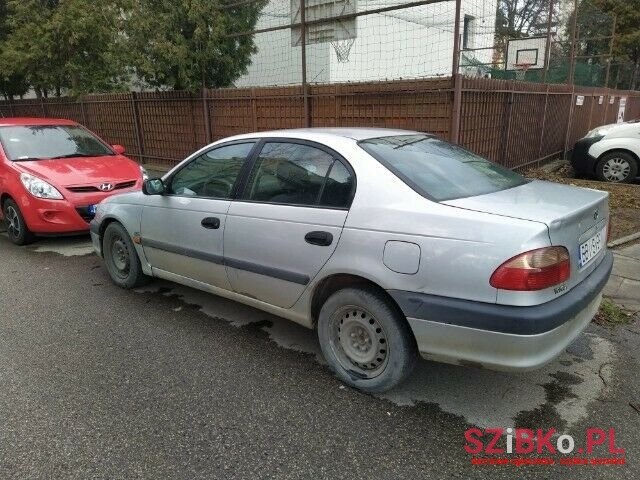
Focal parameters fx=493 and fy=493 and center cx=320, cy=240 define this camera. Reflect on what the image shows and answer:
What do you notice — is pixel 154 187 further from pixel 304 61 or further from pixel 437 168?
pixel 304 61

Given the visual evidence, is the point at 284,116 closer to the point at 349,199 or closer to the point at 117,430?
the point at 349,199

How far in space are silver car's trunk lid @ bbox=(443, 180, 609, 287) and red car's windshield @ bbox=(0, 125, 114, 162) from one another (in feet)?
19.2

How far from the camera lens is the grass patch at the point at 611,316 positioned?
381cm

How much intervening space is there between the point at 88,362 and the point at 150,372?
48 cm

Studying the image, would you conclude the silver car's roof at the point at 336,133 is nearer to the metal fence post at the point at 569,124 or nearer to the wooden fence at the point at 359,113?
the wooden fence at the point at 359,113

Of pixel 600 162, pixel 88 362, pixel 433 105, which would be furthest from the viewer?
pixel 600 162

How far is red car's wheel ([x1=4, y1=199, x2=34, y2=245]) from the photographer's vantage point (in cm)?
601

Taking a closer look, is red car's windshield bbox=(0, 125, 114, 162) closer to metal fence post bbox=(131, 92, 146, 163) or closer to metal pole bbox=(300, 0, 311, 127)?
metal pole bbox=(300, 0, 311, 127)

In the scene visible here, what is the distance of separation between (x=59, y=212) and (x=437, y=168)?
461 cm

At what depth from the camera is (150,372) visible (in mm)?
3197

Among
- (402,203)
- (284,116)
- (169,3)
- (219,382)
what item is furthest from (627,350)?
(169,3)

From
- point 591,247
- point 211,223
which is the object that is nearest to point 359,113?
point 211,223

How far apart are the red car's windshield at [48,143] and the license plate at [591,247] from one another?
6.28 meters

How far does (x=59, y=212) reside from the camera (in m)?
5.72
